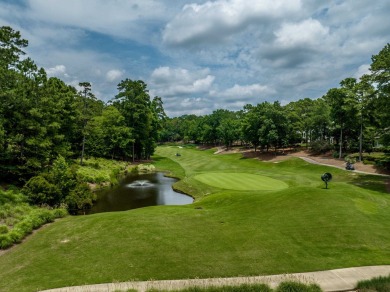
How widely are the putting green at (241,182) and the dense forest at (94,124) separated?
15.2 meters

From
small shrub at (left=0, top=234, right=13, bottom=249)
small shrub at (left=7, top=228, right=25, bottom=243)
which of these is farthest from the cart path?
small shrub at (left=7, top=228, right=25, bottom=243)

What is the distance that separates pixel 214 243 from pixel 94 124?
140 ft

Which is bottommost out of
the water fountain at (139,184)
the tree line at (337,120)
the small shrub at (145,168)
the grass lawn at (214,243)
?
the water fountain at (139,184)

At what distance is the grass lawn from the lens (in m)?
11.1

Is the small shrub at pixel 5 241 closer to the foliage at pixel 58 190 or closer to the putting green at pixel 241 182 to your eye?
the foliage at pixel 58 190

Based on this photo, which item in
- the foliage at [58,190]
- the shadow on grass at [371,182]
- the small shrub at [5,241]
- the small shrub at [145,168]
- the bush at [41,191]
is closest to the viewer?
the small shrub at [5,241]

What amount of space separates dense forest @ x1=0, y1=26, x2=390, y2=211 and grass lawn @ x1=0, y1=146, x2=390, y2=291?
39.9 ft

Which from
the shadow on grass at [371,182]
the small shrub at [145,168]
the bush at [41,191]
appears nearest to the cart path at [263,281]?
the bush at [41,191]

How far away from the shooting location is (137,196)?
112ft

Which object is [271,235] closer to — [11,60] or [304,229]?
[304,229]

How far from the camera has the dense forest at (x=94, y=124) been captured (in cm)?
2827

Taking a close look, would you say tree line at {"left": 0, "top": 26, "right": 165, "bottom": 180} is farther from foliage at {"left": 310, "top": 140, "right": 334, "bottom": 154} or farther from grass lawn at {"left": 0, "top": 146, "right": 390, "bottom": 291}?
A: foliage at {"left": 310, "top": 140, "right": 334, "bottom": 154}

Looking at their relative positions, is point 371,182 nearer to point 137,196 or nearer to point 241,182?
point 241,182

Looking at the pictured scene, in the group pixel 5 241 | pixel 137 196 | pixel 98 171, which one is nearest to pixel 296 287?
pixel 5 241
